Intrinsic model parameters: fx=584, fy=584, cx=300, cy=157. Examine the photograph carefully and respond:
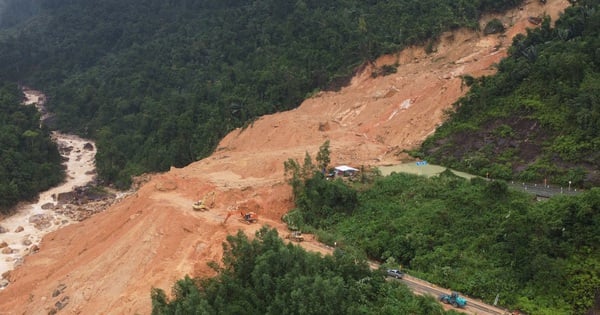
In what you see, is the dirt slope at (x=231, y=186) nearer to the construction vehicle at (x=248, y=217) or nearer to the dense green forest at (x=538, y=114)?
the construction vehicle at (x=248, y=217)

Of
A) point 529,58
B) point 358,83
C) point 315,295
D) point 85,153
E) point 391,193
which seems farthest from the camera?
point 85,153

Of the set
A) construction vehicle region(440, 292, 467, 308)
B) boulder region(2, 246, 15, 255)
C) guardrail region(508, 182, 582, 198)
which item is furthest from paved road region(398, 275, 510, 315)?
boulder region(2, 246, 15, 255)

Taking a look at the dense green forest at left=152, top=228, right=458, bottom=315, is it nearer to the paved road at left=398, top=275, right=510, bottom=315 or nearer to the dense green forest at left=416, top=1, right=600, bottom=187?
the paved road at left=398, top=275, right=510, bottom=315

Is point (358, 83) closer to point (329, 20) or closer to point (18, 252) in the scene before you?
point (329, 20)

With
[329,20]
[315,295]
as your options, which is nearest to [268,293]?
[315,295]

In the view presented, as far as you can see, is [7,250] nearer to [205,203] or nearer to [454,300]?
[205,203]

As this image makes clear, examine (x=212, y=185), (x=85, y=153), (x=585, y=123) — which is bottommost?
(x=85, y=153)

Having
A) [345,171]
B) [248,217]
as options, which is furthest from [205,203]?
[345,171]
